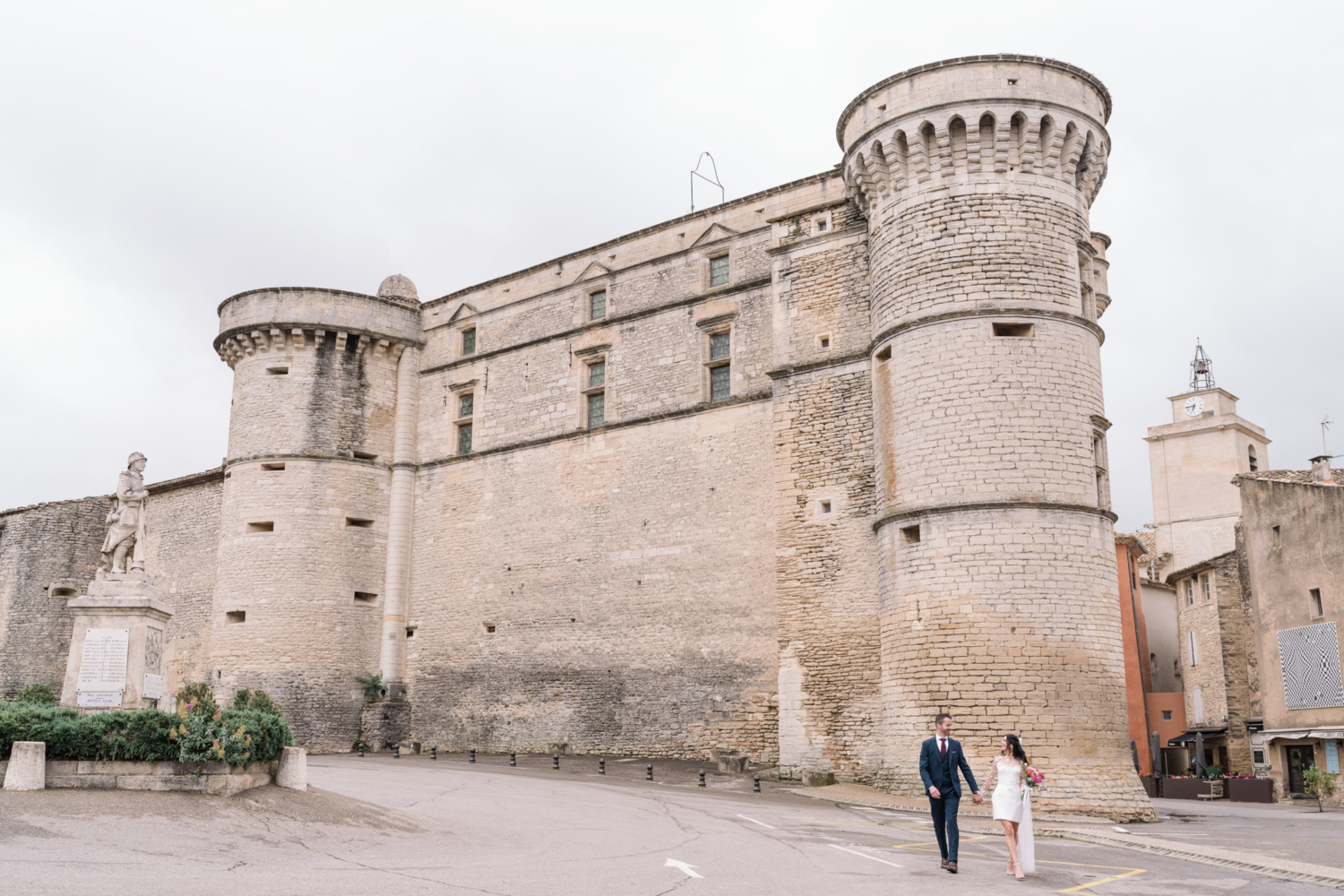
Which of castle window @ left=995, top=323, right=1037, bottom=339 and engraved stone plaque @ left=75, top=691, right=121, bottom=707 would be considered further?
castle window @ left=995, top=323, right=1037, bottom=339

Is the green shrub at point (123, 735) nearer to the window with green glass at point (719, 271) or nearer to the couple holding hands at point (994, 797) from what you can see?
the couple holding hands at point (994, 797)

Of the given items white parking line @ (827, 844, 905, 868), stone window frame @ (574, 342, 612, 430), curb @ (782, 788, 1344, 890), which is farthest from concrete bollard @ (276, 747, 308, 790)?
stone window frame @ (574, 342, 612, 430)

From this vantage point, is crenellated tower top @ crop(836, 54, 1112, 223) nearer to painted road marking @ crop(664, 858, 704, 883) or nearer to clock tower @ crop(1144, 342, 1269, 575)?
painted road marking @ crop(664, 858, 704, 883)

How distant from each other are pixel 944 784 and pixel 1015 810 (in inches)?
22.6

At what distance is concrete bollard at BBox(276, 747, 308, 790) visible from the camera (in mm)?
10859

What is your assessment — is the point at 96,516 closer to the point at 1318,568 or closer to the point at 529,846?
the point at 529,846

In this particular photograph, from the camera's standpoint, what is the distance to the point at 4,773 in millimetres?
9586

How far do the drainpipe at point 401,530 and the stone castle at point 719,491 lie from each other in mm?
73

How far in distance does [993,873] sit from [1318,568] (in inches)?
686

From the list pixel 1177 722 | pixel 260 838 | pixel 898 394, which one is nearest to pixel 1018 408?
pixel 898 394

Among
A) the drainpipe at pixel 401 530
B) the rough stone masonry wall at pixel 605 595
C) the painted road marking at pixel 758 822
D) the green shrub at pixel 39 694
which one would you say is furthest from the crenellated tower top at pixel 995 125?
the green shrub at pixel 39 694

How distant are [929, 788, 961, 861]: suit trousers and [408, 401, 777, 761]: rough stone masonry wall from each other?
11.0m

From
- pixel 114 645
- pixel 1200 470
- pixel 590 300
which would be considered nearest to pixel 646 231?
pixel 590 300

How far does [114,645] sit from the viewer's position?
12977mm
